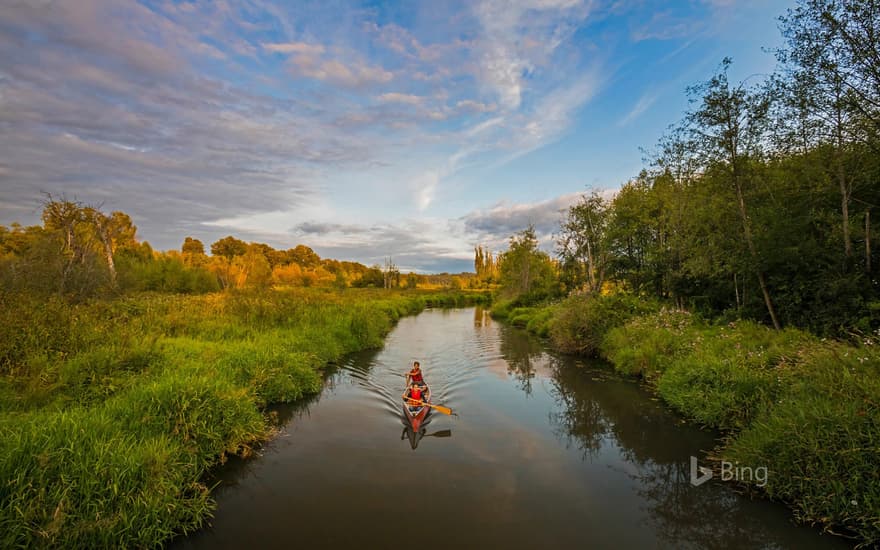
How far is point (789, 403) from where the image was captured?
641cm

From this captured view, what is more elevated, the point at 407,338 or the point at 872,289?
the point at 872,289

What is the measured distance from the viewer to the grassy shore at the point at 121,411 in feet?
14.1

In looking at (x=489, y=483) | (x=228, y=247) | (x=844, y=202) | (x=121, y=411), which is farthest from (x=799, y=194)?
(x=228, y=247)

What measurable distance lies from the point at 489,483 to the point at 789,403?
527 centimetres

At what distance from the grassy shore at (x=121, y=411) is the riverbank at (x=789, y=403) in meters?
8.49

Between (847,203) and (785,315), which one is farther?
(785,315)

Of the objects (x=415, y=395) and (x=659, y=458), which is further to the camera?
(x=415, y=395)

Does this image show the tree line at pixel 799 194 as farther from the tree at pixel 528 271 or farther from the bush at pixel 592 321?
the tree at pixel 528 271

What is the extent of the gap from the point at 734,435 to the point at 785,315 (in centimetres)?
674

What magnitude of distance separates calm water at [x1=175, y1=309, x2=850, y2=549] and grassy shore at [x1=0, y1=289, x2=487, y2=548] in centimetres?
63

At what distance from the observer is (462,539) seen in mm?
5039

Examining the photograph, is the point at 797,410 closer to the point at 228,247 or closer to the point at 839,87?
the point at 839,87

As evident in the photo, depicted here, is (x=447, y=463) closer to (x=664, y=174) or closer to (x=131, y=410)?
(x=131, y=410)

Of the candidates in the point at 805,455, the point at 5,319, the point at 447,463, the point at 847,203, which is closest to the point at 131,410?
the point at 5,319
